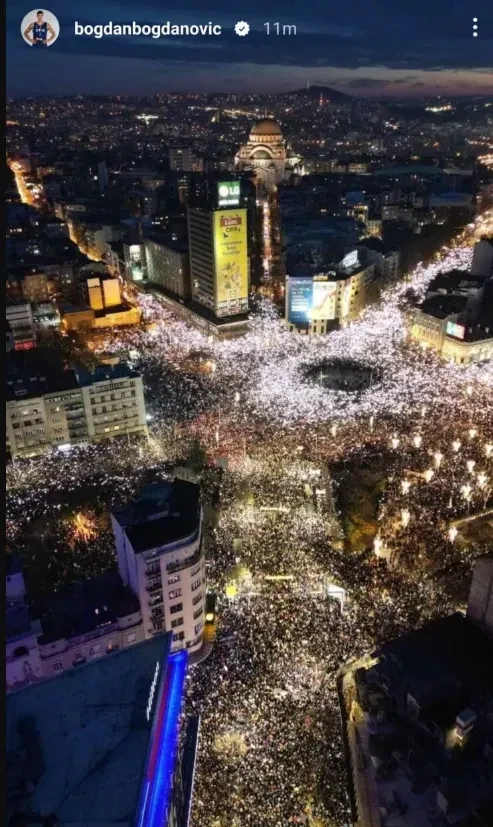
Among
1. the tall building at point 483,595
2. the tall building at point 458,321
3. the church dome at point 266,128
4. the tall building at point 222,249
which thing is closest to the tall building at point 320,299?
the tall building at point 222,249

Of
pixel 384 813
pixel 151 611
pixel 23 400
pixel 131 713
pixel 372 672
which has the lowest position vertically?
pixel 384 813

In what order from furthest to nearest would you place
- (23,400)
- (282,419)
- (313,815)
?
(282,419) < (23,400) < (313,815)

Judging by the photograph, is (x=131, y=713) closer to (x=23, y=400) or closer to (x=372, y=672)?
(x=372, y=672)

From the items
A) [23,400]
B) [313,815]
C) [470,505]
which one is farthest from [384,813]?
[23,400]

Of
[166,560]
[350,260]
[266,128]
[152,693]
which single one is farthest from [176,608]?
[266,128]

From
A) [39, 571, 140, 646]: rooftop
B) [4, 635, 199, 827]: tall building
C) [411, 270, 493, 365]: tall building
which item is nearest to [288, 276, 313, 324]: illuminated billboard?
[411, 270, 493, 365]: tall building

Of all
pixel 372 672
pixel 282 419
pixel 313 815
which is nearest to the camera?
pixel 313 815

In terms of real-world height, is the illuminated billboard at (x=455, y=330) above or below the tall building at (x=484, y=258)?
below

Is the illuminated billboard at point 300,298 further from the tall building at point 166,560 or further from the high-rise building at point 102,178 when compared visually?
the high-rise building at point 102,178
